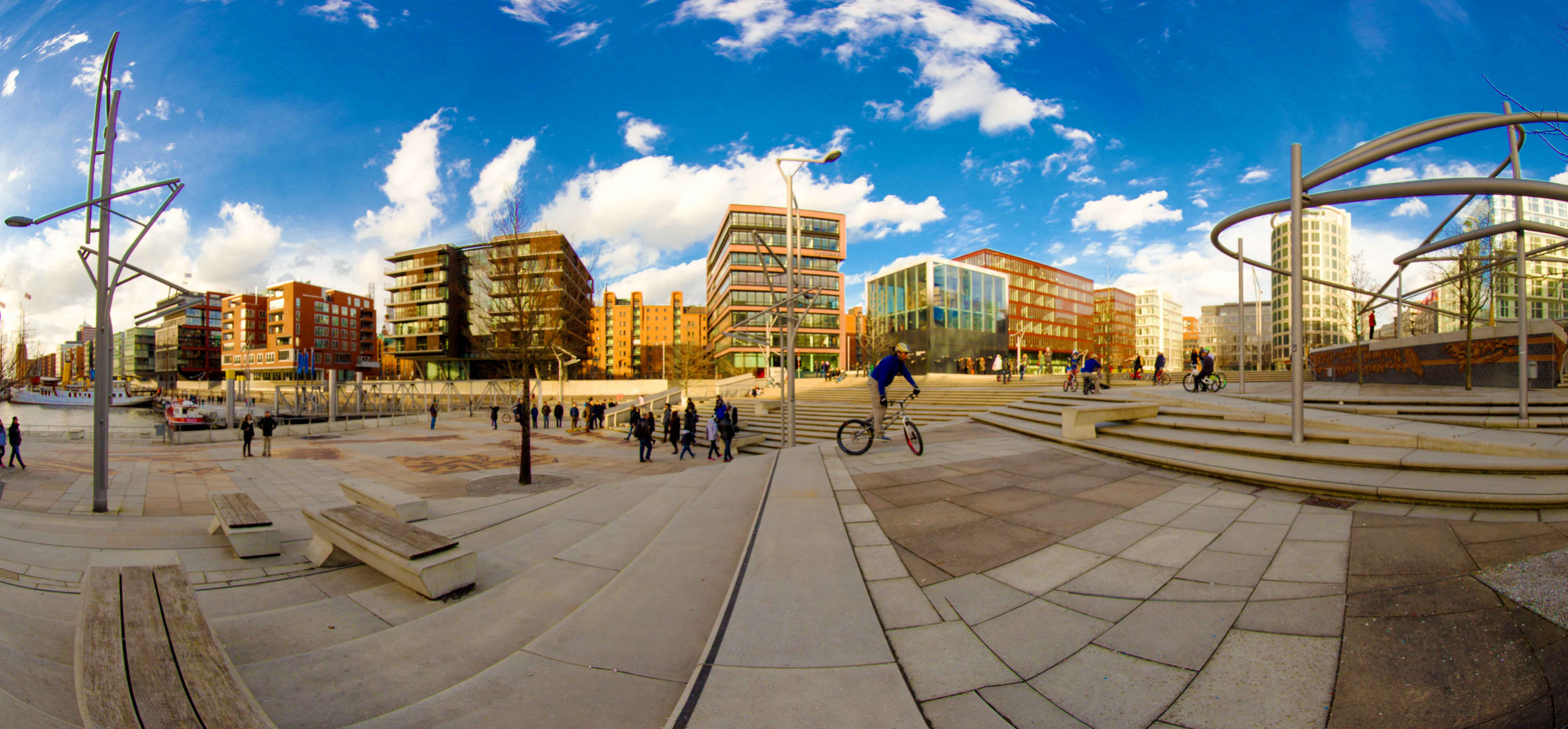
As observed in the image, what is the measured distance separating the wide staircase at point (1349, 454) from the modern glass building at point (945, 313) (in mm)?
42792

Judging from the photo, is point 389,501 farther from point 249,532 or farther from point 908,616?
point 908,616

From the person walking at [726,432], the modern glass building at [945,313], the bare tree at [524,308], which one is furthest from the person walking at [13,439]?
the modern glass building at [945,313]

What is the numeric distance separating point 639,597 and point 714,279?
76.4 meters

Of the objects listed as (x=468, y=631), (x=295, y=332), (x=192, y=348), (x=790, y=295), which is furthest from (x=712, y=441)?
(x=192, y=348)

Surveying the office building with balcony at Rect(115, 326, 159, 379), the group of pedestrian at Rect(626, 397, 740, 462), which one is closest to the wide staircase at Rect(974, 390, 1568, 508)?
the group of pedestrian at Rect(626, 397, 740, 462)

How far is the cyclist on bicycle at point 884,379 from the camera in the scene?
8.91m

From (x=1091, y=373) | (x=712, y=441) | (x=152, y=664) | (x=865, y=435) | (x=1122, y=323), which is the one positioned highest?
(x=1122, y=323)

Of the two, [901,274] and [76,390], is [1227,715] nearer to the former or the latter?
[901,274]

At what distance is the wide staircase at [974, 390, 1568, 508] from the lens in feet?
16.0

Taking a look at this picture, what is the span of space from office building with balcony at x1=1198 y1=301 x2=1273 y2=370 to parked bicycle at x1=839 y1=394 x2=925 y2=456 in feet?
294

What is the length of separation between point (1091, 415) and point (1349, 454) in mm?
3224

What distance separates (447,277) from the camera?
215 ft

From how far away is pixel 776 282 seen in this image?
63.1 m

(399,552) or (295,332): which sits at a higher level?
(295,332)
